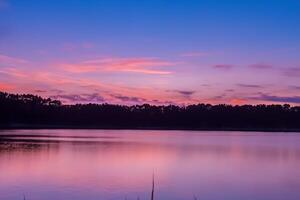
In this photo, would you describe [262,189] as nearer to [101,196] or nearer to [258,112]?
[101,196]

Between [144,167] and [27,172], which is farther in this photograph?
[144,167]

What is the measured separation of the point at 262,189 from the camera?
1681 centimetres

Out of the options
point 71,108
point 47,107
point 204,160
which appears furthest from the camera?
point 71,108

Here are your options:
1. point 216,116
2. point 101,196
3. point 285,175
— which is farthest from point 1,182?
point 216,116

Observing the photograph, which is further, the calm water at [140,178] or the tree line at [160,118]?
the tree line at [160,118]

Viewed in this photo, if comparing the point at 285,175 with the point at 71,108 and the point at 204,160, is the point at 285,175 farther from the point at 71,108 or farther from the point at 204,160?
the point at 71,108

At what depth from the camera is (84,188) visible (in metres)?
15.8

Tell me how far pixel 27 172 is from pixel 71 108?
8824 centimetres

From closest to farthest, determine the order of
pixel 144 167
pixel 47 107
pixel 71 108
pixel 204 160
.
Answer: pixel 144 167, pixel 204 160, pixel 47 107, pixel 71 108

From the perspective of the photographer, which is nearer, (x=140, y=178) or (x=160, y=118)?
(x=140, y=178)

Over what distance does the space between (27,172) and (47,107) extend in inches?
3237

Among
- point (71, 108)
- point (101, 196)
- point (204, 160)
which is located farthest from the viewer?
point (71, 108)

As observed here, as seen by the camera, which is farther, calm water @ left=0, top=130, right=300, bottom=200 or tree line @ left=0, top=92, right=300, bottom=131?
tree line @ left=0, top=92, right=300, bottom=131

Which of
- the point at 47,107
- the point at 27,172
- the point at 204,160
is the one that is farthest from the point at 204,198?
the point at 47,107
